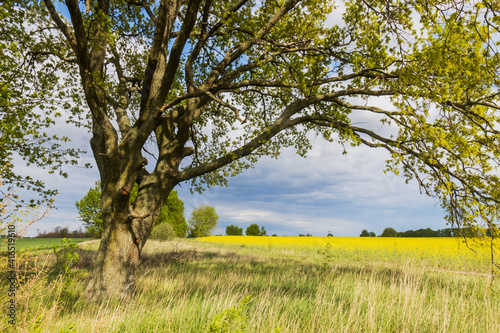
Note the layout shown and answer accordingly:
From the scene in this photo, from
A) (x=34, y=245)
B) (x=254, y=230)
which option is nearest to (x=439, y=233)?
(x=254, y=230)

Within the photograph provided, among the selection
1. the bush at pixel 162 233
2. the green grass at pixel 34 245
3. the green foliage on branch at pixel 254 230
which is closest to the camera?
the green grass at pixel 34 245

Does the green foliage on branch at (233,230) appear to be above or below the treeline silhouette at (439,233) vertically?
below

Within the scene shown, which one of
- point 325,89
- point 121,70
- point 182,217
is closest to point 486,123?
point 325,89

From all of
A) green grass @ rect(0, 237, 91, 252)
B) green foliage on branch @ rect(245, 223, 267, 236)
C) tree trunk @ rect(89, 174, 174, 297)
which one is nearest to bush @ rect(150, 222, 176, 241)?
green grass @ rect(0, 237, 91, 252)

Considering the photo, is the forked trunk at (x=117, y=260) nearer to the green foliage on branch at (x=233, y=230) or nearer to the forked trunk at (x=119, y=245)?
the forked trunk at (x=119, y=245)

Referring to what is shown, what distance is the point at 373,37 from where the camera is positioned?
7820 mm

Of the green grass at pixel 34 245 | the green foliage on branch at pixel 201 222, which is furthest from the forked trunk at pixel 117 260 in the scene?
the green foliage on branch at pixel 201 222

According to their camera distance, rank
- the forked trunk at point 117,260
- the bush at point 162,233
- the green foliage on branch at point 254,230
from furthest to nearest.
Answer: the green foliage on branch at point 254,230, the bush at point 162,233, the forked trunk at point 117,260

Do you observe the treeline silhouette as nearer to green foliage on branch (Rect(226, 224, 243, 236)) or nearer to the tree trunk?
the tree trunk

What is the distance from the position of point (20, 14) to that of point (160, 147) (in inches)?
246

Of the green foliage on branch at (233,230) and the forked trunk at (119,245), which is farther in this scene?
the green foliage on branch at (233,230)

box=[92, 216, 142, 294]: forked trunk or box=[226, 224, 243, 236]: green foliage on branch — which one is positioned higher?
box=[92, 216, 142, 294]: forked trunk

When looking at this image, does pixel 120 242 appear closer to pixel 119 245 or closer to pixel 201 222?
pixel 119 245

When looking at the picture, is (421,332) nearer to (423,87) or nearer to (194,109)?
(423,87)
